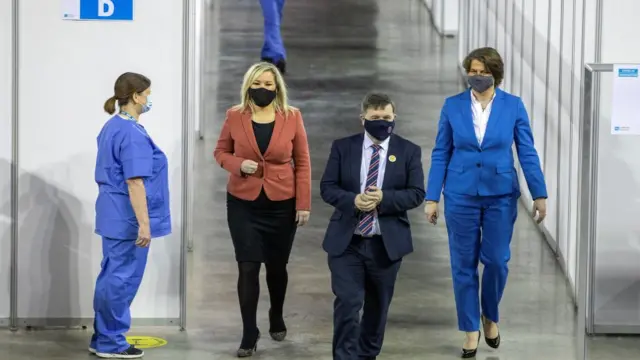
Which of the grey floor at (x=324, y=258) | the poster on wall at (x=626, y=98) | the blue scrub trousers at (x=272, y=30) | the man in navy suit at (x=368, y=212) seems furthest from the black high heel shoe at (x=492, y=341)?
the blue scrub trousers at (x=272, y=30)

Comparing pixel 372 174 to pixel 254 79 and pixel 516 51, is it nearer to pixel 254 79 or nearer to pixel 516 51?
pixel 254 79

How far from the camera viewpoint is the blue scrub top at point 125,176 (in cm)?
857

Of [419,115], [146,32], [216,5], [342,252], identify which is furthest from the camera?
[216,5]

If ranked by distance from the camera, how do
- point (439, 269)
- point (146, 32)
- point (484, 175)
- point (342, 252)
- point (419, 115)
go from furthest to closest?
point (419, 115) → point (439, 269) → point (146, 32) → point (484, 175) → point (342, 252)

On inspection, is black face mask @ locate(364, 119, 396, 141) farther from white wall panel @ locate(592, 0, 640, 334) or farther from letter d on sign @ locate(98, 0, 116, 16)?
letter d on sign @ locate(98, 0, 116, 16)

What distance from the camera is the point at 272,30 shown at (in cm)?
1723

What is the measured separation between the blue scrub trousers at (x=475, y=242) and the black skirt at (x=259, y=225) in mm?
985

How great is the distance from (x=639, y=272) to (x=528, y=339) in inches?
32.8

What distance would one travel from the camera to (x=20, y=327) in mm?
9594

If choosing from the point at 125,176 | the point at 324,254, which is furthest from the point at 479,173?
the point at 324,254

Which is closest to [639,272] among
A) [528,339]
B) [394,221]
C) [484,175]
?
[528,339]

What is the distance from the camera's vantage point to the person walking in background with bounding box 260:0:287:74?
17094mm

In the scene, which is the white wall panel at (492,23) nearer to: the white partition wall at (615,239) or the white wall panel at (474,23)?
the white wall panel at (474,23)

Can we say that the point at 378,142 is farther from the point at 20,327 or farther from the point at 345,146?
the point at 20,327
